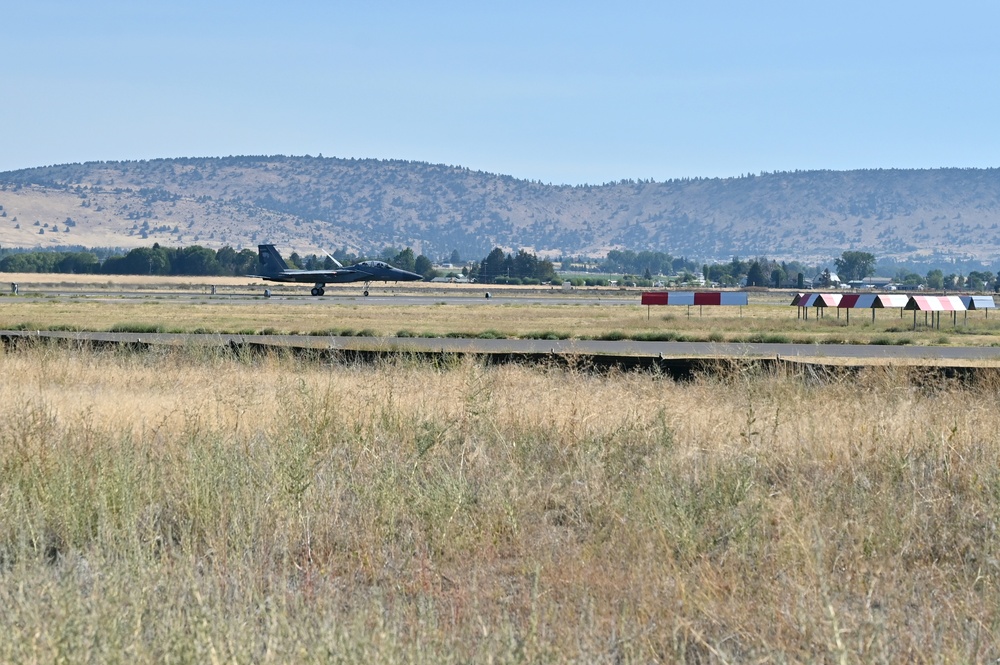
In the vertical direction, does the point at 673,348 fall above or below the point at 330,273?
below

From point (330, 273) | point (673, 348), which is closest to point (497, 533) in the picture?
point (673, 348)

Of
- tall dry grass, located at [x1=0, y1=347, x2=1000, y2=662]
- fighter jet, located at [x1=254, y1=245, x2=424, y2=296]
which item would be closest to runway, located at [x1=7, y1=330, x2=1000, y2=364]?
tall dry grass, located at [x1=0, y1=347, x2=1000, y2=662]

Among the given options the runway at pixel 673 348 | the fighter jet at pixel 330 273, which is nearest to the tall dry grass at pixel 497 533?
the runway at pixel 673 348

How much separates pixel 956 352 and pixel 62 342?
22.3m

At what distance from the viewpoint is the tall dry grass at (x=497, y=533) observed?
518 cm

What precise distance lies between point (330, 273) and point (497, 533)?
8352 cm

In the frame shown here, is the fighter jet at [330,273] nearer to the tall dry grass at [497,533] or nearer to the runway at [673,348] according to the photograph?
the runway at [673,348]

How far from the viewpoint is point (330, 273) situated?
8975 centimetres

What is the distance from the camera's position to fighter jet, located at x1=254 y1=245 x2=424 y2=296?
288 ft

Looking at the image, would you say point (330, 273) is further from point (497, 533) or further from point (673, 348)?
point (497, 533)

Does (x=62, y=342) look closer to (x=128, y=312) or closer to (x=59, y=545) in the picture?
(x=59, y=545)

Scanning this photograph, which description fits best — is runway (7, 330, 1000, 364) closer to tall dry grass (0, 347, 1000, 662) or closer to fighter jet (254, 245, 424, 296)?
tall dry grass (0, 347, 1000, 662)

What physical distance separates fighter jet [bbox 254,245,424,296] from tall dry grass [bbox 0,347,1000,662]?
246 feet

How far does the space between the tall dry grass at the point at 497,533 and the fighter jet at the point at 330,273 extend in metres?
75.0
